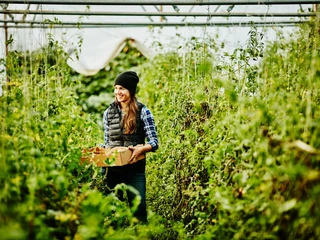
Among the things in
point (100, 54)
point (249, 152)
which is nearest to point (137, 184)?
point (249, 152)

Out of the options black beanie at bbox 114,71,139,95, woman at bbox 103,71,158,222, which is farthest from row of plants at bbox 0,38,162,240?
black beanie at bbox 114,71,139,95

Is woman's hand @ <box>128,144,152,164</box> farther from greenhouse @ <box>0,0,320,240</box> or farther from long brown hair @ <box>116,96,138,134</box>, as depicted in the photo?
long brown hair @ <box>116,96,138,134</box>

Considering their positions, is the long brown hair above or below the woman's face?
below

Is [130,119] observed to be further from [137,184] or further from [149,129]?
[137,184]

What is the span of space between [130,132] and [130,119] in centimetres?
12

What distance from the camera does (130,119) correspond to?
4.05m

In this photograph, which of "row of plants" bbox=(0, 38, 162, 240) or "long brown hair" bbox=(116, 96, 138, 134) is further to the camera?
"long brown hair" bbox=(116, 96, 138, 134)

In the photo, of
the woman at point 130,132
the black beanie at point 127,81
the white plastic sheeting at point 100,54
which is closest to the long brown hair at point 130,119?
the woman at point 130,132

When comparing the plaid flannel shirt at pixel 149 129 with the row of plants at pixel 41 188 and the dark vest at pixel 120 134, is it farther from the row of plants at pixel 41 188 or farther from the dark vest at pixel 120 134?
the row of plants at pixel 41 188

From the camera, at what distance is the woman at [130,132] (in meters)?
3.96

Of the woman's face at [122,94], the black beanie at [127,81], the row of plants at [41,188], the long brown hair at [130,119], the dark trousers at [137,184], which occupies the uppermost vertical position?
the black beanie at [127,81]

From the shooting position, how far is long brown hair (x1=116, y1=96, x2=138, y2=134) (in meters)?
4.04

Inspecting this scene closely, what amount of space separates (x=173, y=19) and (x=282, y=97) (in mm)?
6390

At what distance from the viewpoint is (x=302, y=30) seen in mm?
4434
